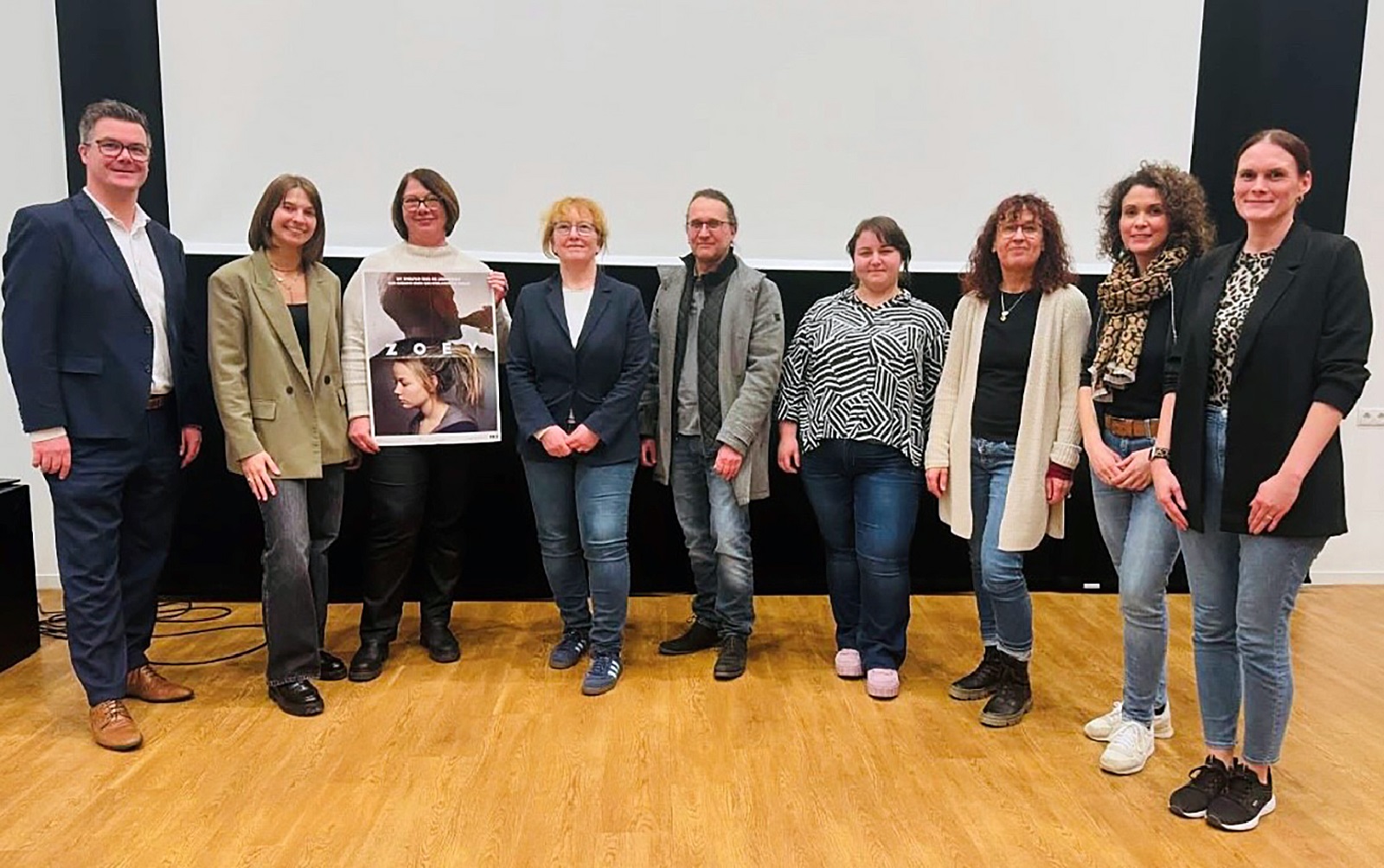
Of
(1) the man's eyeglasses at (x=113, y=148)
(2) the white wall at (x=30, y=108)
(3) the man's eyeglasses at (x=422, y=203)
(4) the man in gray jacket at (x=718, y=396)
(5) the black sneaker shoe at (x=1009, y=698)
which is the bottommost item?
(5) the black sneaker shoe at (x=1009, y=698)

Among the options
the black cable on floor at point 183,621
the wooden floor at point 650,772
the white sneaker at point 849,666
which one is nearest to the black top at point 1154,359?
the wooden floor at point 650,772

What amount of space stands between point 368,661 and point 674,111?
92.6 inches

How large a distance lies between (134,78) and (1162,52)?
4.09 m

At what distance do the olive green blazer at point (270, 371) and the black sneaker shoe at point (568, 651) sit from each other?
968 millimetres

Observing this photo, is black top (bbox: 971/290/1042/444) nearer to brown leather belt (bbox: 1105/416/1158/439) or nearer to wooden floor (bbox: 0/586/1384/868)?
brown leather belt (bbox: 1105/416/1158/439)

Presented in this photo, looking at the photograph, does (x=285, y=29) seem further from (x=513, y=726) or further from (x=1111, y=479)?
(x=1111, y=479)

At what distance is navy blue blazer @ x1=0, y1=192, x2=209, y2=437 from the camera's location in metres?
2.40

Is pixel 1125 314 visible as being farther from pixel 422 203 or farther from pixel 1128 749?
pixel 422 203

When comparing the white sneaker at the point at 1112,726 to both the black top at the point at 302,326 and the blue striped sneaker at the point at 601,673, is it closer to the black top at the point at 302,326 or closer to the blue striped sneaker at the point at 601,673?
the blue striped sneaker at the point at 601,673

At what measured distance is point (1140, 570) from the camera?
230 centimetres

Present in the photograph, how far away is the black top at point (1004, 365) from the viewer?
255 cm

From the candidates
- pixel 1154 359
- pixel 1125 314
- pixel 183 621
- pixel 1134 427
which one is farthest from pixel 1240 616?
pixel 183 621

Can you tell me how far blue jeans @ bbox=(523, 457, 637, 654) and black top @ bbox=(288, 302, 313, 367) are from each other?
2.36 ft

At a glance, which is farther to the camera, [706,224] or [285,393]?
[706,224]
